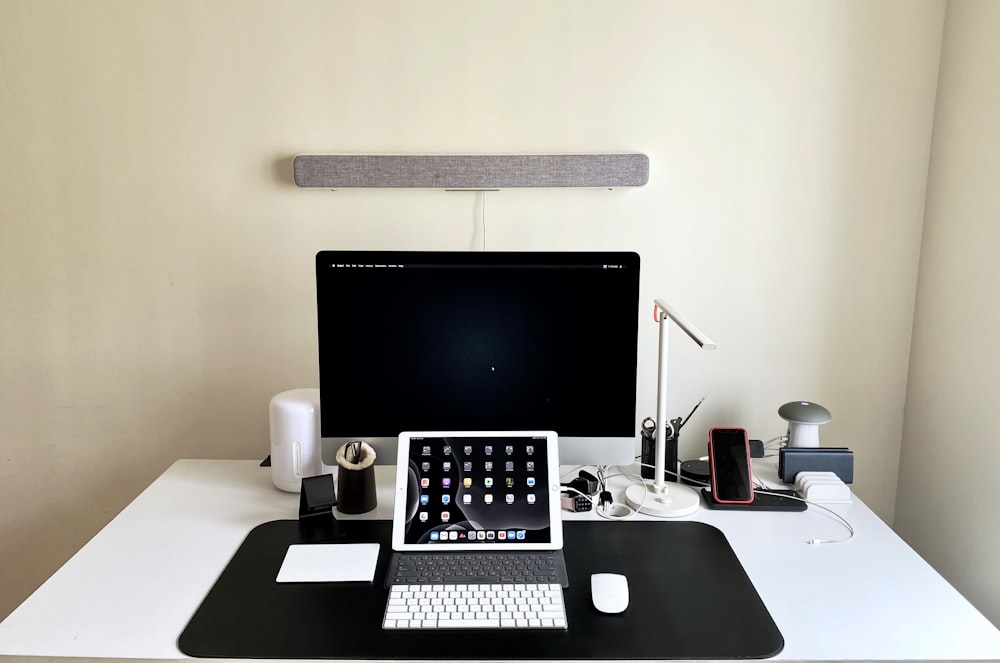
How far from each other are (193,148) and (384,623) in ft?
3.90

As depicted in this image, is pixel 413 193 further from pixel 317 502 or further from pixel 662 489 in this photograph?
pixel 662 489

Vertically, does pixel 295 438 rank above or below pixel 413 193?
below

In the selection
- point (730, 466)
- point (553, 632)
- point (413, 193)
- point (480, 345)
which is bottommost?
point (553, 632)

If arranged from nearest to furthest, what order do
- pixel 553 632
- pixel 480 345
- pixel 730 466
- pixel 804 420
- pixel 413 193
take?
pixel 553 632
pixel 480 345
pixel 730 466
pixel 804 420
pixel 413 193

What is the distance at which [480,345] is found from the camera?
4.60 ft

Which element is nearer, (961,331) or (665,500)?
(665,500)

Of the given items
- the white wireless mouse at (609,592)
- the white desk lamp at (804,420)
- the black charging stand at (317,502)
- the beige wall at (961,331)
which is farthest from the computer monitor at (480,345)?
the beige wall at (961,331)

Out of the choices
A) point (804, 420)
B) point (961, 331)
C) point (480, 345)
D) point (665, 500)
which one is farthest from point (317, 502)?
point (961, 331)

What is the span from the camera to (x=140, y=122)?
173 centimetres

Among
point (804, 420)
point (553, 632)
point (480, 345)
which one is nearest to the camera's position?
point (553, 632)

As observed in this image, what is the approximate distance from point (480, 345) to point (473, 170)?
49cm

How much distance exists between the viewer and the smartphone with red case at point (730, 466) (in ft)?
4.88

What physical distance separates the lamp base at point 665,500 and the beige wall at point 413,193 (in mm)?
324

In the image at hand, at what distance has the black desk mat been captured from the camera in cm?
104
